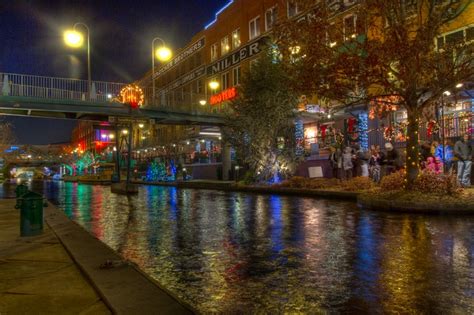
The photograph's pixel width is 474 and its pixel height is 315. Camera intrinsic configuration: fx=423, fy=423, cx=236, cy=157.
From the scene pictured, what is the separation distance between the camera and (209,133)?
136ft

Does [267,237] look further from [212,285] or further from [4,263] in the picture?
[4,263]

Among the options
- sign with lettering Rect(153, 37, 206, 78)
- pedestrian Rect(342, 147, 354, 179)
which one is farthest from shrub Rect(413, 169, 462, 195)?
sign with lettering Rect(153, 37, 206, 78)

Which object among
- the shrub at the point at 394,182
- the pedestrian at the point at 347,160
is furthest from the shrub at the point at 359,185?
the shrub at the point at 394,182

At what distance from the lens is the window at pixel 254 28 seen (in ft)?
129

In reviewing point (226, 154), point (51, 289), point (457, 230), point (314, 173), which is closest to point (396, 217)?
point (457, 230)

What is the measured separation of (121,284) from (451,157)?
635 inches

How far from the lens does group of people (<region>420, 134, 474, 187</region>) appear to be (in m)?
15.7

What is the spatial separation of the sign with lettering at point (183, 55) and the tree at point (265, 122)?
27268 millimetres

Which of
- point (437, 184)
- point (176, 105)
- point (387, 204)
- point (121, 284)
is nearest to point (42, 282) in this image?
point (121, 284)

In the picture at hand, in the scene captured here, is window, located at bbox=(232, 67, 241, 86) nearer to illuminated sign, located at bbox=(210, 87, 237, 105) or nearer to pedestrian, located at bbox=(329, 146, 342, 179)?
illuminated sign, located at bbox=(210, 87, 237, 105)

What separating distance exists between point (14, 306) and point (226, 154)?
30085mm

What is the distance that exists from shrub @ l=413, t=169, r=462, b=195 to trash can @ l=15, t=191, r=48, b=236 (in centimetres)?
1061

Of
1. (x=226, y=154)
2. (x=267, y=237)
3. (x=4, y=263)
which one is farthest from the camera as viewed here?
(x=226, y=154)

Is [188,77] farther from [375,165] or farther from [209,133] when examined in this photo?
[375,165]
